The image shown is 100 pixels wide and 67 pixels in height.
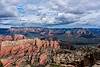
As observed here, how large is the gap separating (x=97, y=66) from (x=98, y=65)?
0.88 meters

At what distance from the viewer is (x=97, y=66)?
258ft

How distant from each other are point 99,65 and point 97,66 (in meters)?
1.15

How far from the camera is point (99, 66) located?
78.5m

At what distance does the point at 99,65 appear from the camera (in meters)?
79.4

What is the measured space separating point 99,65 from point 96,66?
3.95 feet

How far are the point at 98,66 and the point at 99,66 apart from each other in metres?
0.28

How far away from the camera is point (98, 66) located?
258 ft

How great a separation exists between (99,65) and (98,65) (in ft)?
1.09

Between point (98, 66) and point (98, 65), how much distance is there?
0.79 meters

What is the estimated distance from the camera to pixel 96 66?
258 ft

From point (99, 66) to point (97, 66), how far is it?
0.56 metres

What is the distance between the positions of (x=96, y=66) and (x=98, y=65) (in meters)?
0.89
